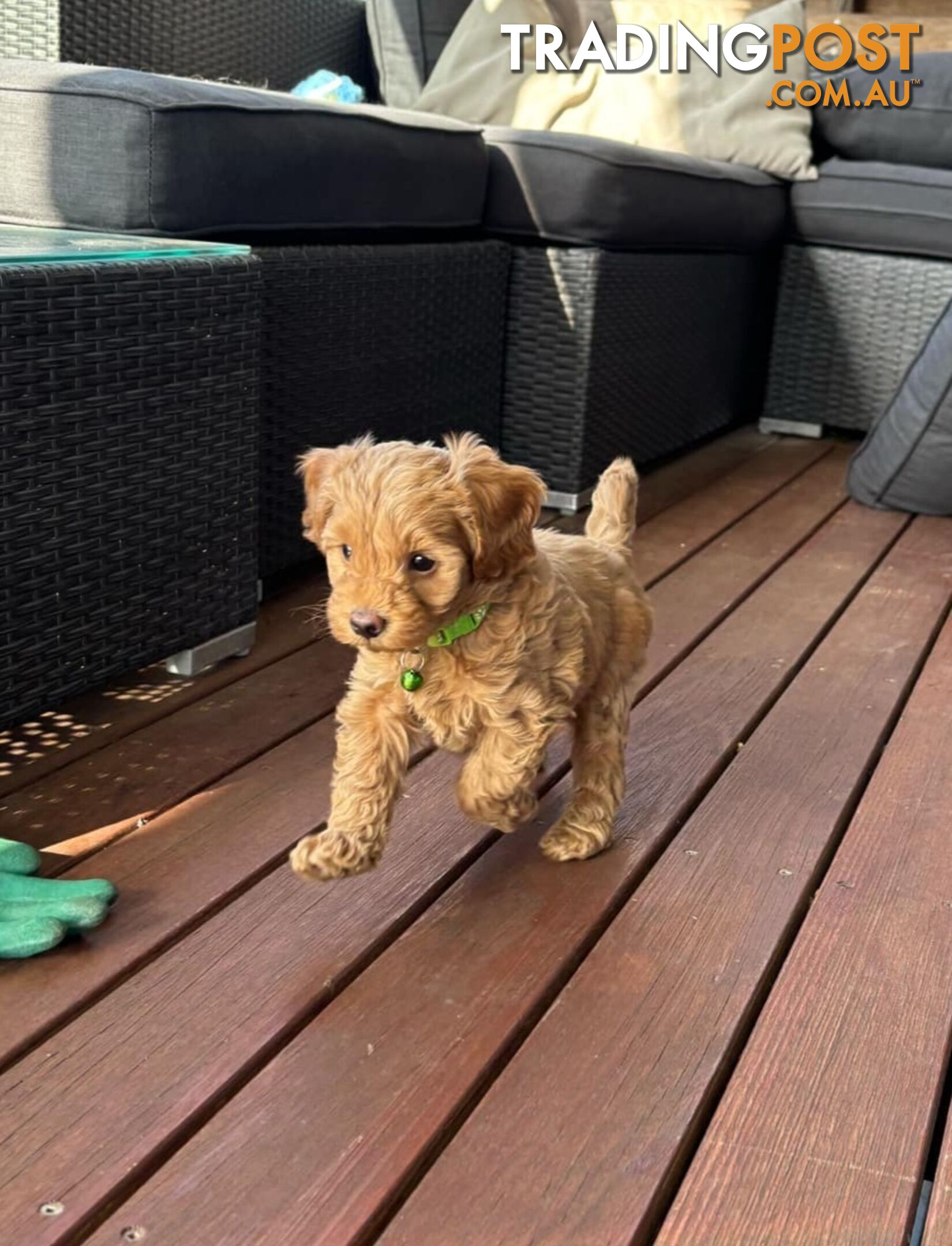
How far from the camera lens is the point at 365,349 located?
8.75 feet

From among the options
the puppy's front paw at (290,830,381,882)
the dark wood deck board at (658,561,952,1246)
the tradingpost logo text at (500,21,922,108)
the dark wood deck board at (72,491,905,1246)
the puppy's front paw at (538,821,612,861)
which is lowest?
the dark wood deck board at (72,491,905,1246)

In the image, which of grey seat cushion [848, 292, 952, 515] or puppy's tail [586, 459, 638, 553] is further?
grey seat cushion [848, 292, 952, 515]

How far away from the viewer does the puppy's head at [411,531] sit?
1361 millimetres

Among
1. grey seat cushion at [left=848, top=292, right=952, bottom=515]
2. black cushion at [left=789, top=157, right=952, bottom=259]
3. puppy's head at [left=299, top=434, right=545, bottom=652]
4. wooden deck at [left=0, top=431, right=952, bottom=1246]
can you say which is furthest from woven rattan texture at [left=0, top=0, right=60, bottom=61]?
black cushion at [left=789, top=157, right=952, bottom=259]

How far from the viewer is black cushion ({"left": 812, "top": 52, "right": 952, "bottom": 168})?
4.25m

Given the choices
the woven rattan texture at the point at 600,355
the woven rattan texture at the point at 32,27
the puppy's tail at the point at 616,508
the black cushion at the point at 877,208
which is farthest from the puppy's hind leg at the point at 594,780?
the black cushion at the point at 877,208

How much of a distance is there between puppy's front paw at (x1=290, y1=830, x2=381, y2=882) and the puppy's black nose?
0.85 ft

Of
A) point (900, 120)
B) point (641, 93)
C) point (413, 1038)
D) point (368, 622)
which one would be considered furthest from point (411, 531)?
point (900, 120)

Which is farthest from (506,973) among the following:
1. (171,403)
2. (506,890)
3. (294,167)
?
(294,167)

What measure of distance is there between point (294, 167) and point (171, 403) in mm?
609

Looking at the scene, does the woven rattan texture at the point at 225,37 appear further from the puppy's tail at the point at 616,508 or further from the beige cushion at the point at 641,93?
the puppy's tail at the point at 616,508

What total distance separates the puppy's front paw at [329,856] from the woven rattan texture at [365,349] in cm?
106

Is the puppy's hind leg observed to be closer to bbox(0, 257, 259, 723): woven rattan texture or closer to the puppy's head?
the puppy's head

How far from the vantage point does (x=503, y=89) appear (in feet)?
12.3
